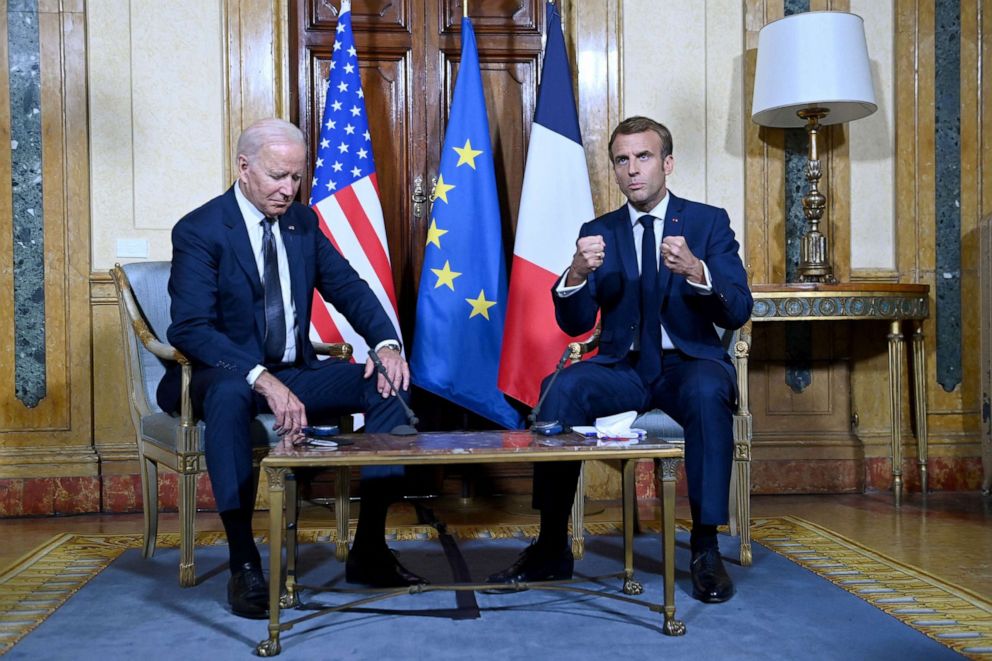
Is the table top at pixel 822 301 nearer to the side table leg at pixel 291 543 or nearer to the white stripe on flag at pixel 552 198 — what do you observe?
the white stripe on flag at pixel 552 198

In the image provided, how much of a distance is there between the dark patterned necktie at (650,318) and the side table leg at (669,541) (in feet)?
2.34

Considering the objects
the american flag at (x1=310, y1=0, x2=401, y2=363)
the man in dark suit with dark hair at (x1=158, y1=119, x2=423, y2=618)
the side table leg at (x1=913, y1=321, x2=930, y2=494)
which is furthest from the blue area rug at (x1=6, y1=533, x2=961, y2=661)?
the side table leg at (x1=913, y1=321, x2=930, y2=494)

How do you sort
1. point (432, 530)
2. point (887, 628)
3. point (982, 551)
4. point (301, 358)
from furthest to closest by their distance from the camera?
point (432, 530) < point (982, 551) < point (301, 358) < point (887, 628)

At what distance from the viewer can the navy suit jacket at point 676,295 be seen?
2994mm

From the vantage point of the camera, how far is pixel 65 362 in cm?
406

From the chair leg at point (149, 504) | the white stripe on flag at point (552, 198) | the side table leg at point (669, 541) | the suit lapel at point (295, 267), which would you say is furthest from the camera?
the white stripe on flag at point (552, 198)

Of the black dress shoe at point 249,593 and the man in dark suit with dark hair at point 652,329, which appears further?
the man in dark suit with dark hair at point 652,329

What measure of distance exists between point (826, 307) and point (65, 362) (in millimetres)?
2992

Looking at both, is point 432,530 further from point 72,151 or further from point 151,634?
point 72,151

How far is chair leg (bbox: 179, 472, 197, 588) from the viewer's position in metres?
2.78

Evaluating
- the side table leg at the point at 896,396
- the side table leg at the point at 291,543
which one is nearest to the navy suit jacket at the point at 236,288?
the side table leg at the point at 291,543

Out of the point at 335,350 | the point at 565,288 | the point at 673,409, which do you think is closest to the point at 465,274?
the point at 335,350

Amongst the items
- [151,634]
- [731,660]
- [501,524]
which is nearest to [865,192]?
[501,524]

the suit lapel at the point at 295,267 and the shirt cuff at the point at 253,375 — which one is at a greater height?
the suit lapel at the point at 295,267
